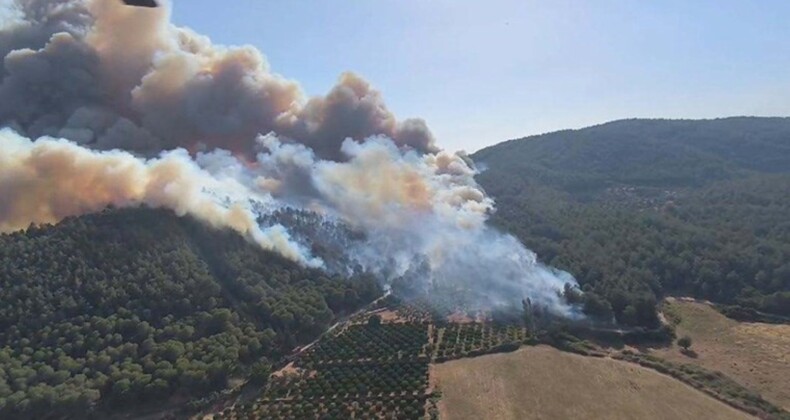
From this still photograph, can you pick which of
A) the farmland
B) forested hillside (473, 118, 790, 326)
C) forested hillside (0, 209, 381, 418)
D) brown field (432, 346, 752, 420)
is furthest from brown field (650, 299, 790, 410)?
forested hillside (0, 209, 381, 418)

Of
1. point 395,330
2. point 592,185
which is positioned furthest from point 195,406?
point 592,185

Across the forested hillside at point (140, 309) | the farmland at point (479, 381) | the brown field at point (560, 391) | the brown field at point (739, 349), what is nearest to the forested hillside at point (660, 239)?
the brown field at point (739, 349)

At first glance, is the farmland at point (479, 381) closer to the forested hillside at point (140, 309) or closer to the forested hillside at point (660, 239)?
the forested hillside at point (140, 309)

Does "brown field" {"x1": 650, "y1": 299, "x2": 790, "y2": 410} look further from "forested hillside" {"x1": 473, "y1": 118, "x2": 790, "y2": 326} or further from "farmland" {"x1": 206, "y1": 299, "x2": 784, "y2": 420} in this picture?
"forested hillside" {"x1": 473, "y1": 118, "x2": 790, "y2": 326}

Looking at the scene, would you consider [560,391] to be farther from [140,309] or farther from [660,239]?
[660,239]

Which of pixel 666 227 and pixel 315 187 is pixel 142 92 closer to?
pixel 315 187

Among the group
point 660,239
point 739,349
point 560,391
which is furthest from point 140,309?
point 660,239

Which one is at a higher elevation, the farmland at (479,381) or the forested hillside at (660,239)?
the forested hillside at (660,239)
